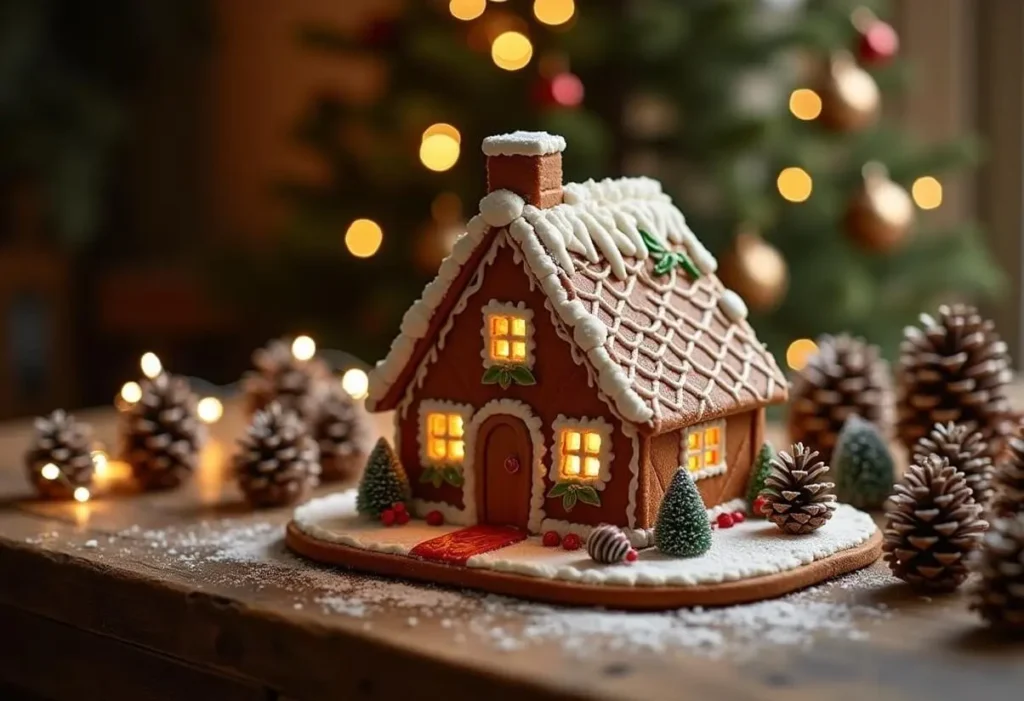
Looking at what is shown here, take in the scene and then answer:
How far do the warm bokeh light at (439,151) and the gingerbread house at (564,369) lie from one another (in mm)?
1342

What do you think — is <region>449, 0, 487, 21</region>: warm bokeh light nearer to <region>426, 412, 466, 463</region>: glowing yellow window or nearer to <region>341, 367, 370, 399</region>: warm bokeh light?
<region>341, 367, 370, 399</region>: warm bokeh light

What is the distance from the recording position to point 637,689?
190cm

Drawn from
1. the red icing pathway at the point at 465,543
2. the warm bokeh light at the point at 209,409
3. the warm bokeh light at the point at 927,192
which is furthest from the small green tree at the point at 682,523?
the warm bokeh light at the point at 927,192

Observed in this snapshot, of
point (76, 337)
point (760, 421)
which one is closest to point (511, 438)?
point (760, 421)

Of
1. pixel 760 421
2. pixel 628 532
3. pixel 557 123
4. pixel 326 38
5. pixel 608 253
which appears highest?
pixel 326 38

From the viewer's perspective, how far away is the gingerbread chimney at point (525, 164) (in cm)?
246

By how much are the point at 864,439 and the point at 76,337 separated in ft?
13.3

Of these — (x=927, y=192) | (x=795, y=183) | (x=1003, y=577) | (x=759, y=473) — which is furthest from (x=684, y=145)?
(x=1003, y=577)

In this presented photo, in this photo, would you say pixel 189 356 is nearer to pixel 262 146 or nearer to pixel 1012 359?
pixel 262 146

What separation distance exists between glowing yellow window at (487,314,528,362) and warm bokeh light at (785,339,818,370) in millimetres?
1816

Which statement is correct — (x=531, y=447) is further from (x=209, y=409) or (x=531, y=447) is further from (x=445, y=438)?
(x=209, y=409)

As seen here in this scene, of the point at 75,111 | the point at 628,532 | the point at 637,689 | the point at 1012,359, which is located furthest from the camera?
the point at 75,111

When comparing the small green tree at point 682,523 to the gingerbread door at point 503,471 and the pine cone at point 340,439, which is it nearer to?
the gingerbread door at point 503,471

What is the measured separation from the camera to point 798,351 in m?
4.16
